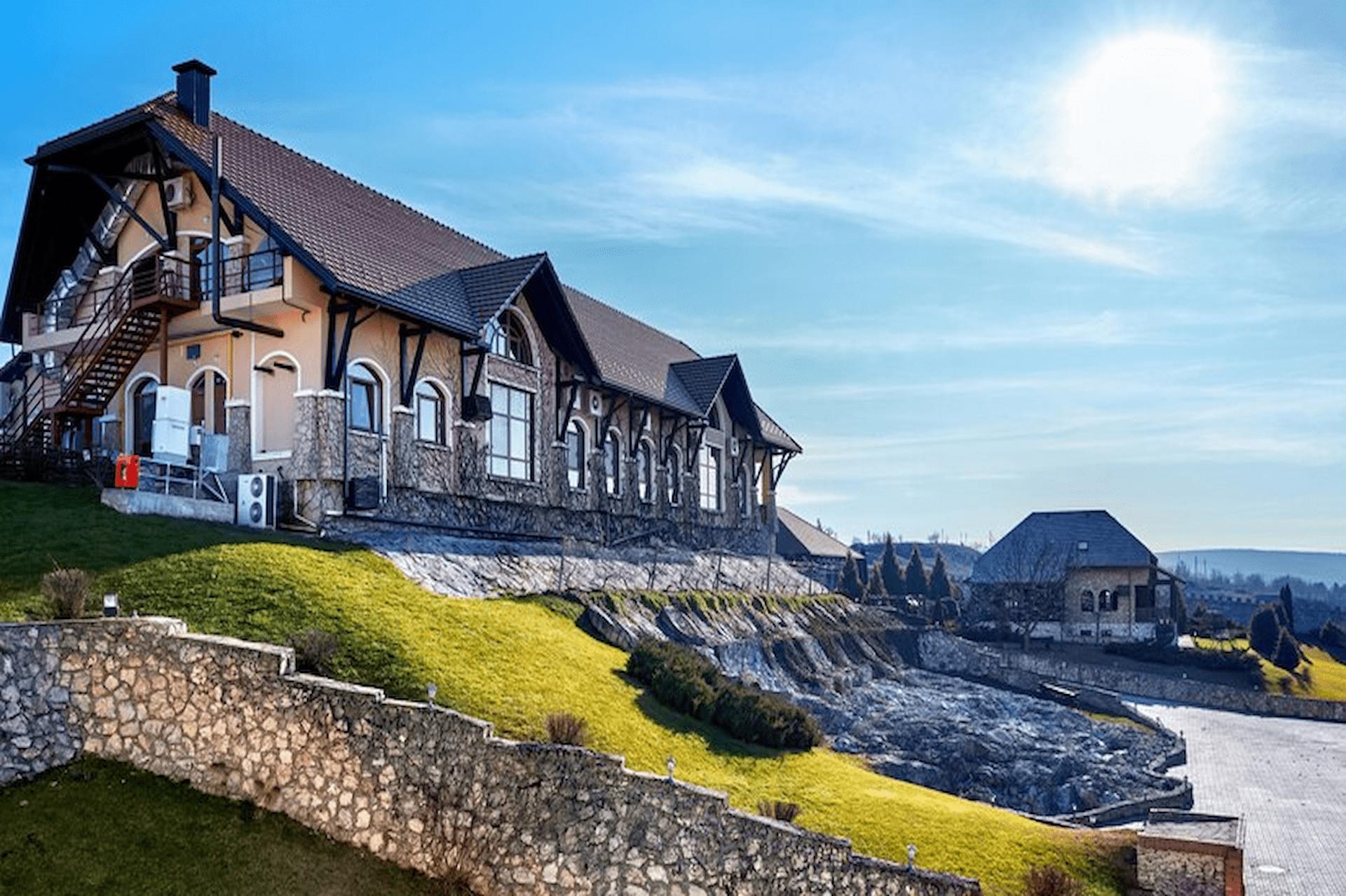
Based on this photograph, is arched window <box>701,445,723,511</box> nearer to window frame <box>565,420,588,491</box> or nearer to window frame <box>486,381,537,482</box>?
window frame <box>565,420,588,491</box>

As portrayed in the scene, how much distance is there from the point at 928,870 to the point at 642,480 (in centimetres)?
2832

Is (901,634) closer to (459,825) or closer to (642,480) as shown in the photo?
Result: (642,480)

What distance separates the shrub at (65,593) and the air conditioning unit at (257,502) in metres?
9.05

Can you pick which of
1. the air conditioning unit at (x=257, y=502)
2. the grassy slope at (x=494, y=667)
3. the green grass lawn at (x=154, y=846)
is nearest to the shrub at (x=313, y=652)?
the grassy slope at (x=494, y=667)

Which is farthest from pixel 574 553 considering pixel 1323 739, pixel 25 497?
pixel 1323 739

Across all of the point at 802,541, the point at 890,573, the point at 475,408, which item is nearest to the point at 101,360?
the point at 475,408

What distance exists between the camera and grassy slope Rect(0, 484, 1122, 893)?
1523cm

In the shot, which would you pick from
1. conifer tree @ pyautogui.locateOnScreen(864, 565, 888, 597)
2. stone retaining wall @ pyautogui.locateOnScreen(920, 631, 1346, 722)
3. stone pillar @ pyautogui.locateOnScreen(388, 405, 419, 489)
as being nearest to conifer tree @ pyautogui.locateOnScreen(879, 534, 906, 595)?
conifer tree @ pyautogui.locateOnScreen(864, 565, 888, 597)

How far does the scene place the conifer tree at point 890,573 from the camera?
3083 inches

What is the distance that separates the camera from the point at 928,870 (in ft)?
42.8

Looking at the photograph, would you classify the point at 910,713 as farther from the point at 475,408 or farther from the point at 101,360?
the point at 101,360

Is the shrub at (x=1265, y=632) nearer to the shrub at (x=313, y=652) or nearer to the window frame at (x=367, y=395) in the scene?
the window frame at (x=367, y=395)

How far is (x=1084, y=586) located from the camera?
65875mm

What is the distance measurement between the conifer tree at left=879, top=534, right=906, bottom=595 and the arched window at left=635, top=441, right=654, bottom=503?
3836 cm
